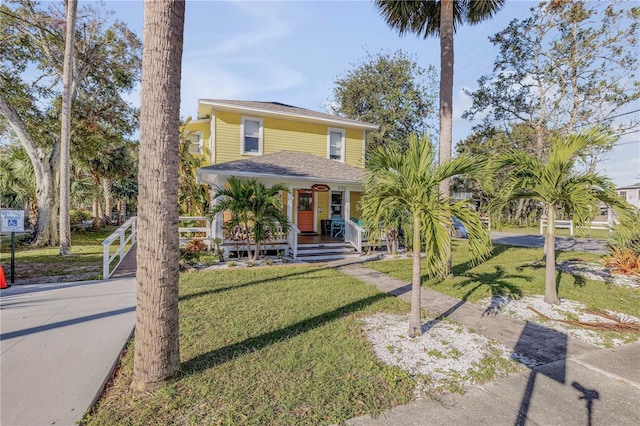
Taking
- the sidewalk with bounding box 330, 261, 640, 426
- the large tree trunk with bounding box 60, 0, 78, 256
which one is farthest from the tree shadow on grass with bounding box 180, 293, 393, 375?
the large tree trunk with bounding box 60, 0, 78, 256

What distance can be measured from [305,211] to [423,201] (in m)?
10.4

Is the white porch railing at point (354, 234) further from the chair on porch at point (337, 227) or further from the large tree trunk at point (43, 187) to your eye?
the large tree trunk at point (43, 187)

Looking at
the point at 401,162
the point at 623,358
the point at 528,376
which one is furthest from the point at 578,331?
the point at 401,162

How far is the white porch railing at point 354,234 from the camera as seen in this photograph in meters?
11.6

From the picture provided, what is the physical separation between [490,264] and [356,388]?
8775 millimetres

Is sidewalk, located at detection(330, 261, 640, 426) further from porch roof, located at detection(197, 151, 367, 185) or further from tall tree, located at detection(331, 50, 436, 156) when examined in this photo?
tall tree, located at detection(331, 50, 436, 156)

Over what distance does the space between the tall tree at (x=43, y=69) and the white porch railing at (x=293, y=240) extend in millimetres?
11089

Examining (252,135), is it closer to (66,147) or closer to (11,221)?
→ (66,147)

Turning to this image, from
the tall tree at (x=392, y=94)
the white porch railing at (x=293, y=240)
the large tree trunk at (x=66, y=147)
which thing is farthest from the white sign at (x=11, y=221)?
the tall tree at (x=392, y=94)

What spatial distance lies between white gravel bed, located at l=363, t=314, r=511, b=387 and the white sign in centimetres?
821

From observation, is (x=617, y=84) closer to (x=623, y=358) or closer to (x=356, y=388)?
(x=623, y=358)

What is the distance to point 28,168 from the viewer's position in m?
15.8

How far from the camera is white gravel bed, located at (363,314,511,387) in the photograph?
3.54m

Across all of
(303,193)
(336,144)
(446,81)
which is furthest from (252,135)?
(446,81)
